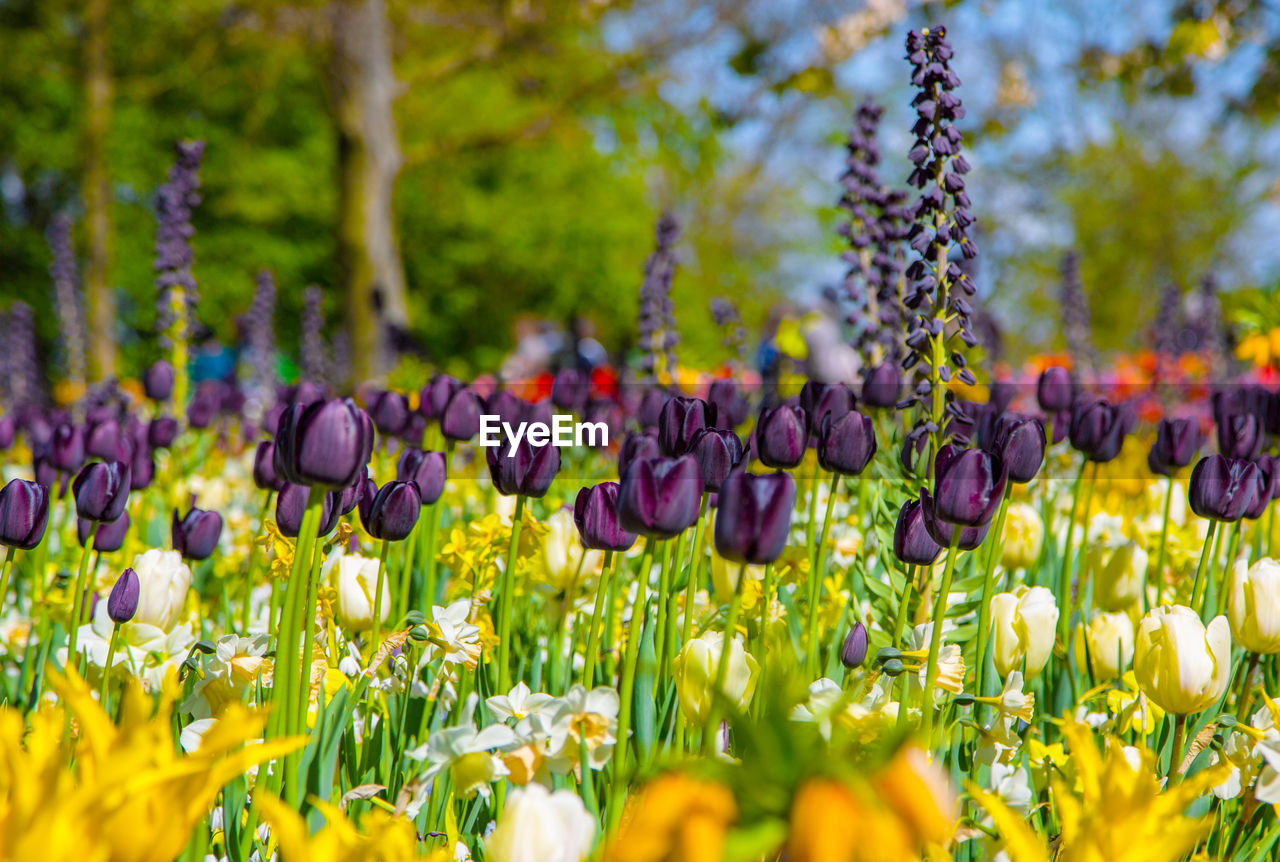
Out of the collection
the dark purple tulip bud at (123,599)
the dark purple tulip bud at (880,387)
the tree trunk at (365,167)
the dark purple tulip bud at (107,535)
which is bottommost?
the dark purple tulip bud at (123,599)

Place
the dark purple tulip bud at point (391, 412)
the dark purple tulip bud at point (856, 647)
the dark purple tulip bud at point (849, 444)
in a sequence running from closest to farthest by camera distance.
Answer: the dark purple tulip bud at point (856, 647)
the dark purple tulip bud at point (849, 444)
the dark purple tulip bud at point (391, 412)

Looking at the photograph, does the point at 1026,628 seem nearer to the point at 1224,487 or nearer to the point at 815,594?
the point at 815,594

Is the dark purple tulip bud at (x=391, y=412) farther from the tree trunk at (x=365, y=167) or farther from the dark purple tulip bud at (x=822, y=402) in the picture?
the tree trunk at (x=365, y=167)

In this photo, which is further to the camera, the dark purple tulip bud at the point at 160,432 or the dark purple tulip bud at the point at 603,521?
the dark purple tulip bud at the point at 160,432

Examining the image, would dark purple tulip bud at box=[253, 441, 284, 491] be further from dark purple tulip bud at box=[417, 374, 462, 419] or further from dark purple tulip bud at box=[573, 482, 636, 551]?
dark purple tulip bud at box=[573, 482, 636, 551]

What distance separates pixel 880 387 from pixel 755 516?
1368 millimetres

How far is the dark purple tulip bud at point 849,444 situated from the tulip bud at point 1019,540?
59cm

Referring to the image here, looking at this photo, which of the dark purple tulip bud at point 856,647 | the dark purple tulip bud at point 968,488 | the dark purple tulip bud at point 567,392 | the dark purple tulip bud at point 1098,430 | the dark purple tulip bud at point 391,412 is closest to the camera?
the dark purple tulip bud at point 968,488

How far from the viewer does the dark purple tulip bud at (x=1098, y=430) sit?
1979 millimetres

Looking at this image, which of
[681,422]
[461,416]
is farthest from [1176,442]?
[461,416]

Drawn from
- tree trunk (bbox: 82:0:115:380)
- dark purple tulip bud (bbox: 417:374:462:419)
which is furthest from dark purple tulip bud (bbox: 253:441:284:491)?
tree trunk (bbox: 82:0:115:380)

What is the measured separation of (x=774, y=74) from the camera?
6223 millimetres

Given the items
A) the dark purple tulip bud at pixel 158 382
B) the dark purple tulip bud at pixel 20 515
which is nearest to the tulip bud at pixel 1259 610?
the dark purple tulip bud at pixel 20 515

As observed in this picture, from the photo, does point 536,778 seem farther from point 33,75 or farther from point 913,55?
point 33,75
